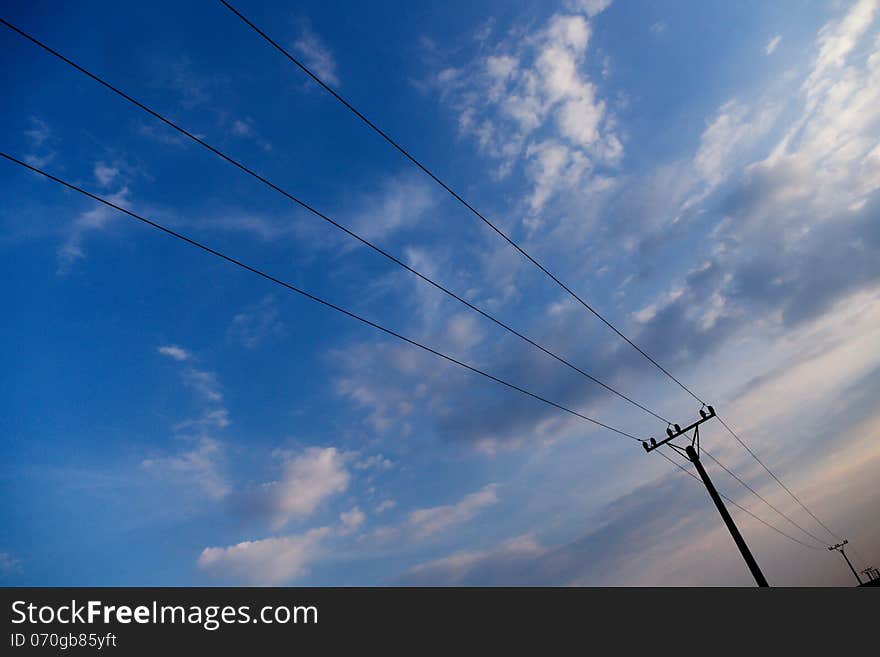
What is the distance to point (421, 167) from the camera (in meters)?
8.78
